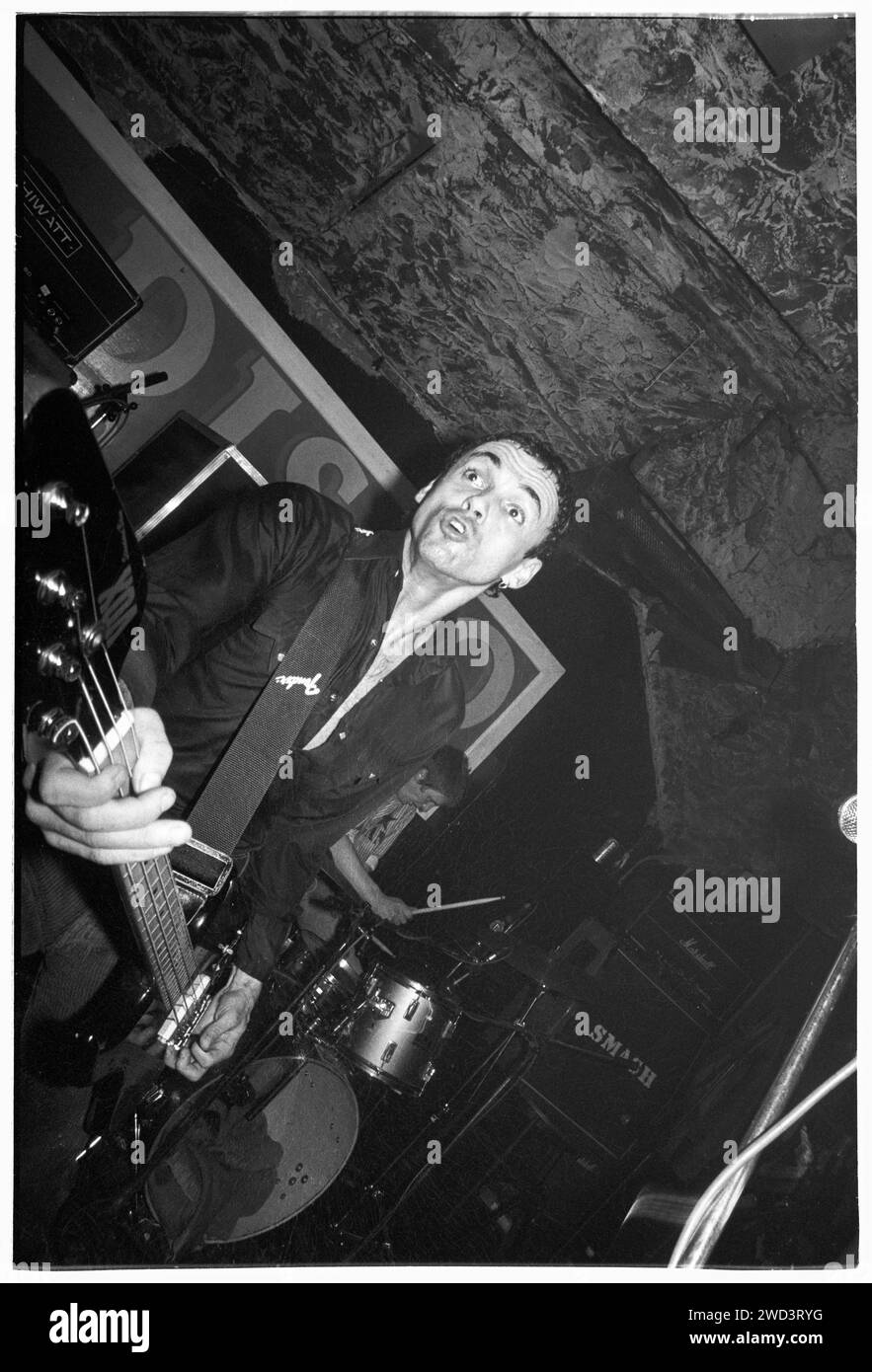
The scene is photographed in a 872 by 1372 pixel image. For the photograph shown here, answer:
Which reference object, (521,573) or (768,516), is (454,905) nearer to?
(521,573)

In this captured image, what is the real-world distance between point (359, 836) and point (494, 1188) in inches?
27.6

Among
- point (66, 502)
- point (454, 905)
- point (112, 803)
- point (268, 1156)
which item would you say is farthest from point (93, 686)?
point (268, 1156)

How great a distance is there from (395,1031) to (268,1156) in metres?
0.31

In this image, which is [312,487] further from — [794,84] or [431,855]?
[794,84]

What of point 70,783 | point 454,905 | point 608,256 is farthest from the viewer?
point 608,256

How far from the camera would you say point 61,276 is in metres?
1.57

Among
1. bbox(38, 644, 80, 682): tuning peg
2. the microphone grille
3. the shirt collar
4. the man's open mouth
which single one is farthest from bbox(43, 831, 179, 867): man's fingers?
the microphone grille

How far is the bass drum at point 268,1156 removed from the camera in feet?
5.04

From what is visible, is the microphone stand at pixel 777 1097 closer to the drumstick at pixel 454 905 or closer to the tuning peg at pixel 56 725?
the drumstick at pixel 454 905

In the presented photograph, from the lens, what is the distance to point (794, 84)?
1.70 meters

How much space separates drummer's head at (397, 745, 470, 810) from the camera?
1.66m

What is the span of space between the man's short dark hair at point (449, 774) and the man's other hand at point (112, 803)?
47 cm
